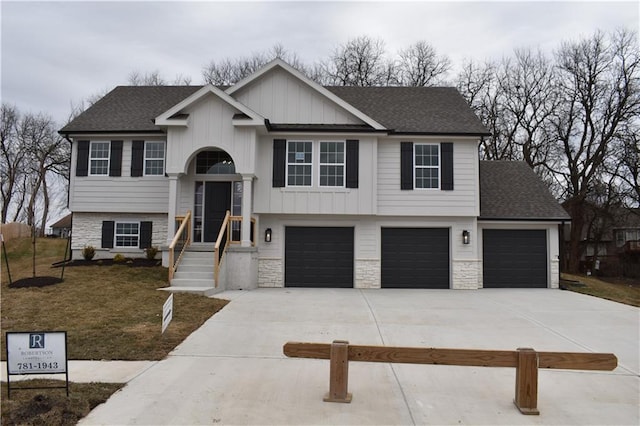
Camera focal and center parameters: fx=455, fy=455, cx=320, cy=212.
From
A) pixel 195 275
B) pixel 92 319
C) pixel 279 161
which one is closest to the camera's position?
pixel 92 319

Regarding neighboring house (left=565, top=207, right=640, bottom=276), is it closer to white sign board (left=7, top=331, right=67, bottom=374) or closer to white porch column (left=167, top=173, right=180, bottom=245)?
white porch column (left=167, top=173, right=180, bottom=245)

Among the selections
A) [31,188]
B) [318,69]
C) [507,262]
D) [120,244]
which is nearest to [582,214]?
[507,262]

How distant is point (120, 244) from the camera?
1605cm

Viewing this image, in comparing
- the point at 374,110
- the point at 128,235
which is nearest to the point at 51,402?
the point at 128,235

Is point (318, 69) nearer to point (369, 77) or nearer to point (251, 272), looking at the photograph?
point (369, 77)

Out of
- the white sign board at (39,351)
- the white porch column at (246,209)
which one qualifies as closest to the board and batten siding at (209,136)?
the white porch column at (246,209)

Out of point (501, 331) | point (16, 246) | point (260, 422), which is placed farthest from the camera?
point (16, 246)

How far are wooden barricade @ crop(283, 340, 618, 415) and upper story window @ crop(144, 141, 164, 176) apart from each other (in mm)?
12575

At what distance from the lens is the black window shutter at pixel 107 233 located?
16.0m

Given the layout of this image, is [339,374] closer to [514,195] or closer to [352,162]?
[352,162]

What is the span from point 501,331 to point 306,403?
16.8 ft

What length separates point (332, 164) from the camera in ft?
49.5

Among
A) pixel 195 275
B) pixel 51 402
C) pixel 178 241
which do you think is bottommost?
pixel 51 402

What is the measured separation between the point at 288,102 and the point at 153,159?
5.19m
